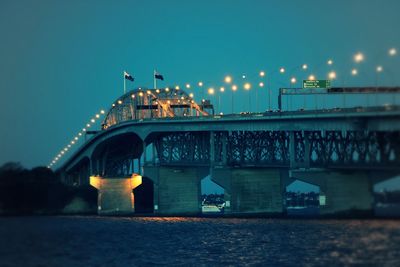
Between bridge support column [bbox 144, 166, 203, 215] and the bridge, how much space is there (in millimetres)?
190

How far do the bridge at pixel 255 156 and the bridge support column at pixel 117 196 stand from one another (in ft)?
0.66

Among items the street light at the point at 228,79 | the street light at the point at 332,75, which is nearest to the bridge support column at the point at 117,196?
the street light at the point at 228,79

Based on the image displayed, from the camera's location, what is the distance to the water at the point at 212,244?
76.8 meters

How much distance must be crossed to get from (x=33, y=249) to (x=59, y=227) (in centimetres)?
4167

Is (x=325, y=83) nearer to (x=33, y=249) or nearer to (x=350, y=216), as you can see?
(x=350, y=216)

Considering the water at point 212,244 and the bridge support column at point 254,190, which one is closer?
the water at point 212,244

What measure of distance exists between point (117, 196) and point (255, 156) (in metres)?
44.4

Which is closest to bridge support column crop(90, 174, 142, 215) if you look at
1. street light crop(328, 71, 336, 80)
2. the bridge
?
the bridge

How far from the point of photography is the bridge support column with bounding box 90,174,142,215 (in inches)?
7175

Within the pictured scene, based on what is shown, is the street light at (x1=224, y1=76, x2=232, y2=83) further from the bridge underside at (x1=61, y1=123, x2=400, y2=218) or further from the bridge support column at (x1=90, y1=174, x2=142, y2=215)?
the bridge support column at (x1=90, y1=174, x2=142, y2=215)

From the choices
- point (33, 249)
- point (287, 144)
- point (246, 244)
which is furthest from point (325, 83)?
point (33, 249)

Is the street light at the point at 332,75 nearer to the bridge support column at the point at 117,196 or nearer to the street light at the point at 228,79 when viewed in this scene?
the street light at the point at 228,79

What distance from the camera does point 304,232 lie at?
105 meters

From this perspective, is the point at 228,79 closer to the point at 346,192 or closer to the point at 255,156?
the point at 255,156
